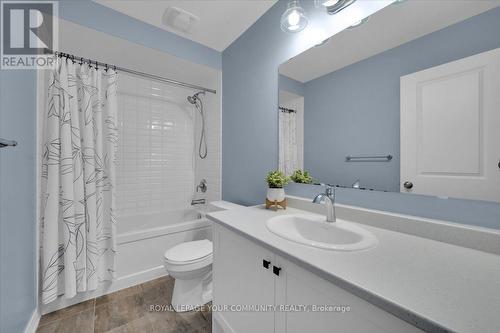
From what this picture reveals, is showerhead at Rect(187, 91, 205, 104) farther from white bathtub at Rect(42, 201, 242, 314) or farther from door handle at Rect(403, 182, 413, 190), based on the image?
door handle at Rect(403, 182, 413, 190)

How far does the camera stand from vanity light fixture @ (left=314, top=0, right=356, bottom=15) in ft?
3.75

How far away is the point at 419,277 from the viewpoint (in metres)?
0.56

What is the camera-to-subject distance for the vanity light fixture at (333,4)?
114 cm

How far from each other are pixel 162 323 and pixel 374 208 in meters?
1.56

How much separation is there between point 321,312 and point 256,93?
1.61 m

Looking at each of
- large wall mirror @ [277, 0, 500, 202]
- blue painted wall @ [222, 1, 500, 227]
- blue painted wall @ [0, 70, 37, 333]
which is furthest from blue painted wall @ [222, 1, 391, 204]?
blue painted wall @ [0, 70, 37, 333]

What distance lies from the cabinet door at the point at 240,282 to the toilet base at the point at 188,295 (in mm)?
362

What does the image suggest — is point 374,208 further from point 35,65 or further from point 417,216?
point 35,65

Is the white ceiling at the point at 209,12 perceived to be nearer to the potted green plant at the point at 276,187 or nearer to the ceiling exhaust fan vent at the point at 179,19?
the ceiling exhaust fan vent at the point at 179,19

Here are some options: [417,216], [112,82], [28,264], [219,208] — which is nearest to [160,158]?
[112,82]

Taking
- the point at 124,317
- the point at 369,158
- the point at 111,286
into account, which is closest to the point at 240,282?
the point at 369,158

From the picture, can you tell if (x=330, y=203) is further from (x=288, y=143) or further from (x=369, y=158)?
(x=288, y=143)

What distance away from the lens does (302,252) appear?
720mm

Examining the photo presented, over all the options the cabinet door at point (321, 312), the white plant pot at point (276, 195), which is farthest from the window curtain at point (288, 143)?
the cabinet door at point (321, 312)
